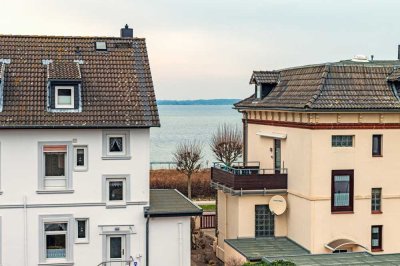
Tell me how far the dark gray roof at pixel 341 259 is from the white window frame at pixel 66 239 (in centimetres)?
737

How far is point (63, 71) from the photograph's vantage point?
2622 centimetres

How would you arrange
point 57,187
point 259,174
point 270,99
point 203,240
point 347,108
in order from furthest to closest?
point 203,240 → point 270,99 → point 259,174 → point 347,108 → point 57,187

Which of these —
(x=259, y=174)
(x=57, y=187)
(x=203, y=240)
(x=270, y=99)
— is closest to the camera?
(x=57, y=187)

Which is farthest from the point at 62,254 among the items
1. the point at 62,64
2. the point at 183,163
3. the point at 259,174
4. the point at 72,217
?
the point at 183,163

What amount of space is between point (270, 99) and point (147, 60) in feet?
24.0

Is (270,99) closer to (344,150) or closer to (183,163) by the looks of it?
(344,150)

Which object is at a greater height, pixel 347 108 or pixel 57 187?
pixel 347 108

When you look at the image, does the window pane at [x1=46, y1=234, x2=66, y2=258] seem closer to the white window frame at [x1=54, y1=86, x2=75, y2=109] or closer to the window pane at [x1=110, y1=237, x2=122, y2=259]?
the window pane at [x1=110, y1=237, x2=122, y2=259]

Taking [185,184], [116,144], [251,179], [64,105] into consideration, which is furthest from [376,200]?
[185,184]

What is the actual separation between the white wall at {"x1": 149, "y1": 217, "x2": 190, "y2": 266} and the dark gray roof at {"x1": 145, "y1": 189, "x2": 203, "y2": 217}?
0.32 meters

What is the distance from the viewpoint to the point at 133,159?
26.1m

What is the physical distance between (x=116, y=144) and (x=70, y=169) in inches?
77.7

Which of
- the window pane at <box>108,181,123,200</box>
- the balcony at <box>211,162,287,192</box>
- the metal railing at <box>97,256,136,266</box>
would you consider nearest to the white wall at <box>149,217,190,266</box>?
the metal railing at <box>97,256,136,266</box>

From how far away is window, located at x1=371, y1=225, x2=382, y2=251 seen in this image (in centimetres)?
2925
